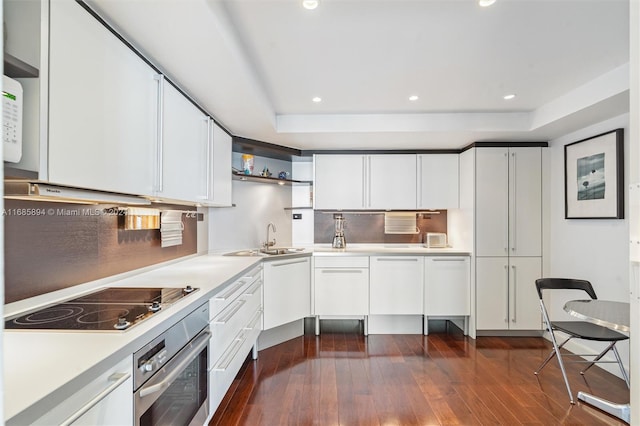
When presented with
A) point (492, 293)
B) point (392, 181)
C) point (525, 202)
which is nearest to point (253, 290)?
point (392, 181)

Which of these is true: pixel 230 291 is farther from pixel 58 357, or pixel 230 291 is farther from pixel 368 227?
pixel 368 227

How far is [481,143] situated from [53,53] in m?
3.65

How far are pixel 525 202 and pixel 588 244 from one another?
710 mm

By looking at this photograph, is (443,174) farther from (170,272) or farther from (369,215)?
(170,272)

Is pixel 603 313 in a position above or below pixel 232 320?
above

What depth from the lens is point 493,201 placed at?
3623mm

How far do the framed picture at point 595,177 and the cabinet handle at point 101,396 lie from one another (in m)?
3.53

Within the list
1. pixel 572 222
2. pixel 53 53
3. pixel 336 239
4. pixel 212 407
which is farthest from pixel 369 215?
pixel 53 53

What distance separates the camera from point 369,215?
14.3 feet

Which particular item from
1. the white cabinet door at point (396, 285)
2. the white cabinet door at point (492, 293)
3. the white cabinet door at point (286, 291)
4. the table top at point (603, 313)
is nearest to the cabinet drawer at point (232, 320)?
the white cabinet door at point (286, 291)

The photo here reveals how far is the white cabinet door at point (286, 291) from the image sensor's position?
324 centimetres

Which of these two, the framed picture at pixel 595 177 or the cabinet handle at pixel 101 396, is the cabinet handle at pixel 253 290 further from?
the framed picture at pixel 595 177

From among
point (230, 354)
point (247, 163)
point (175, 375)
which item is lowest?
point (230, 354)

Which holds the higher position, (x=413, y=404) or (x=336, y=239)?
(x=336, y=239)
